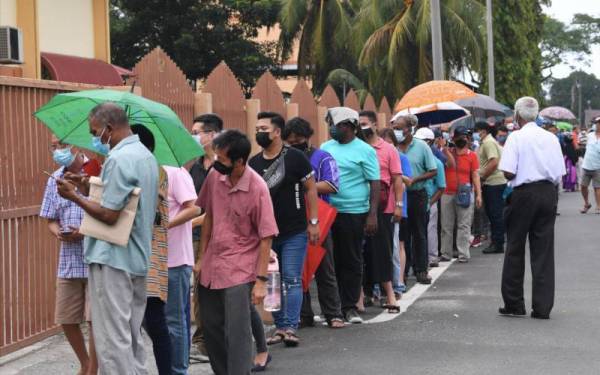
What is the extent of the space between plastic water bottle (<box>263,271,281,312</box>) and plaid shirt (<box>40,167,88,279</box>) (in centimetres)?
128

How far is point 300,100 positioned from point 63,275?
8.20m

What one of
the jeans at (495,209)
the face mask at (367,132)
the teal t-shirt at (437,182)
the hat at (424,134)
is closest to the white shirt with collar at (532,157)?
the face mask at (367,132)

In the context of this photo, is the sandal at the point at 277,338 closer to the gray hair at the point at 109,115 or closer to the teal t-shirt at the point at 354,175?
the teal t-shirt at the point at 354,175

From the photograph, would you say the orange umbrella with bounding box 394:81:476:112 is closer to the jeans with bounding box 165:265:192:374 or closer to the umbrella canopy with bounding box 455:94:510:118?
the umbrella canopy with bounding box 455:94:510:118

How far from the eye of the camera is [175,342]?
7156mm

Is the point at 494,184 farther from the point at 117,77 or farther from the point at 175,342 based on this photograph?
the point at 175,342

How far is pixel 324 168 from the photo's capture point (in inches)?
384

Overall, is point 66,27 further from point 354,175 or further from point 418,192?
point 354,175

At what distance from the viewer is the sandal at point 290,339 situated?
9.01m

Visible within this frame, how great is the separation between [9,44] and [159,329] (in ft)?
24.8

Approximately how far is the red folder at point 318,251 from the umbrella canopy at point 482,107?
1078 cm

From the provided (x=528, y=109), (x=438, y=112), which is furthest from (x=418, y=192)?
(x=438, y=112)

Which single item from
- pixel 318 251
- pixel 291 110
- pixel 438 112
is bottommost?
pixel 318 251

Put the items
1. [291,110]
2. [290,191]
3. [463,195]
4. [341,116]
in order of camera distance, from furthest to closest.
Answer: [463,195] → [291,110] → [341,116] → [290,191]
